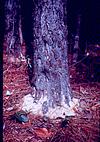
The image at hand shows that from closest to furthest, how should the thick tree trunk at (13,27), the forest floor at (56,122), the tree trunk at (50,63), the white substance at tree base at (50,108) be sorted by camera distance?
the forest floor at (56,122) → the tree trunk at (50,63) → the white substance at tree base at (50,108) → the thick tree trunk at (13,27)

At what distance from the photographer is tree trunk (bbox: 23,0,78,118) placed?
2.75 metres

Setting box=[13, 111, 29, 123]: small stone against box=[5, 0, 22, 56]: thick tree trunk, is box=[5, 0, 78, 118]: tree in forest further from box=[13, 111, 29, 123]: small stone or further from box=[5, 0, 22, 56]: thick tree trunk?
box=[5, 0, 22, 56]: thick tree trunk

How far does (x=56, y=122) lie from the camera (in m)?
2.83

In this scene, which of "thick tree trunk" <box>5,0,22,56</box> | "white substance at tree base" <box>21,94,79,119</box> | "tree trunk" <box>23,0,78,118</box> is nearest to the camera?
"tree trunk" <box>23,0,78,118</box>

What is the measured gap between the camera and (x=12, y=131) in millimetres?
2695

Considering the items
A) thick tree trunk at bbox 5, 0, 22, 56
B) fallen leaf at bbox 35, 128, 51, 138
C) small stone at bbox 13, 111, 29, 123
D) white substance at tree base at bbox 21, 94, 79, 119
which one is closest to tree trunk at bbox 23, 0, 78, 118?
white substance at tree base at bbox 21, 94, 79, 119

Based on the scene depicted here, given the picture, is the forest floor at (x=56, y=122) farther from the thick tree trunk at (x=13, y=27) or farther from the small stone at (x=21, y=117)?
the thick tree trunk at (x=13, y=27)

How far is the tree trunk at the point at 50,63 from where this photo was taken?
2.75 meters

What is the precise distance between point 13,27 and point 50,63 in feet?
6.18

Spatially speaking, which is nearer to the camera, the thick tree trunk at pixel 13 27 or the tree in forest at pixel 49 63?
the tree in forest at pixel 49 63

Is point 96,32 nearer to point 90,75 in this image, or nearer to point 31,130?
point 90,75

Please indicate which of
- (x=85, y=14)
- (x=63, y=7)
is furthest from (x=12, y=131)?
(x=85, y=14)

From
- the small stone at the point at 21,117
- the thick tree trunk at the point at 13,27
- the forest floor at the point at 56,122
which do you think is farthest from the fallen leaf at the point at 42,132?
the thick tree trunk at the point at 13,27

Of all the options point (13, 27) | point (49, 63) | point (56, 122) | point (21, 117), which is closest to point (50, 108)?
point (56, 122)
